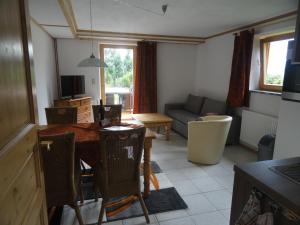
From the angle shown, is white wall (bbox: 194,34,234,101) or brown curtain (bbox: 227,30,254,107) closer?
brown curtain (bbox: 227,30,254,107)

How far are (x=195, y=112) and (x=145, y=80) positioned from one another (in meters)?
1.52

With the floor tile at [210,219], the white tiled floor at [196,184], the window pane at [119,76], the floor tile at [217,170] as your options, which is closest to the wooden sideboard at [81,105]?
the window pane at [119,76]

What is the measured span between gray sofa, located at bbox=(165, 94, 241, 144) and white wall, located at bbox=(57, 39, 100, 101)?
2.07m

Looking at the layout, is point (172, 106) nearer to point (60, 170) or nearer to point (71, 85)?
point (71, 85)

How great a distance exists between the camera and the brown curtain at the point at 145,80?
17.2 ft

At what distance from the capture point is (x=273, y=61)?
3693 mm

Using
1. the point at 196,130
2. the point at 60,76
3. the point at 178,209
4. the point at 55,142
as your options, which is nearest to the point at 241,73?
the point at 196,130

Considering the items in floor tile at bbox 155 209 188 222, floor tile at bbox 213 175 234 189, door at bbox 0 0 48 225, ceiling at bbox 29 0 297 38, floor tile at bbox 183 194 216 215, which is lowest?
floor tile at bbox 155 209 188 222

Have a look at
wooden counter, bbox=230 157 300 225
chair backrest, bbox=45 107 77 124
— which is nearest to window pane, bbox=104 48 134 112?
chair backrest, bbox=45 107 77 124

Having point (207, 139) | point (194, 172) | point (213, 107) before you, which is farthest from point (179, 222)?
point (213, 107)

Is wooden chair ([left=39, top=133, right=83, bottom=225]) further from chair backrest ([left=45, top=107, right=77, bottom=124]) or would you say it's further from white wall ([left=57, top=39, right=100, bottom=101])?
white wall ([left=57, top=39, right=100, bottom=101])

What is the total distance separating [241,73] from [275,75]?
56 centimetres

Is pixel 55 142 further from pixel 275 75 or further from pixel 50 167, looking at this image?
pixel 275 75

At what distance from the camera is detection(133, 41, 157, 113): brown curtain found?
17.2 ft
